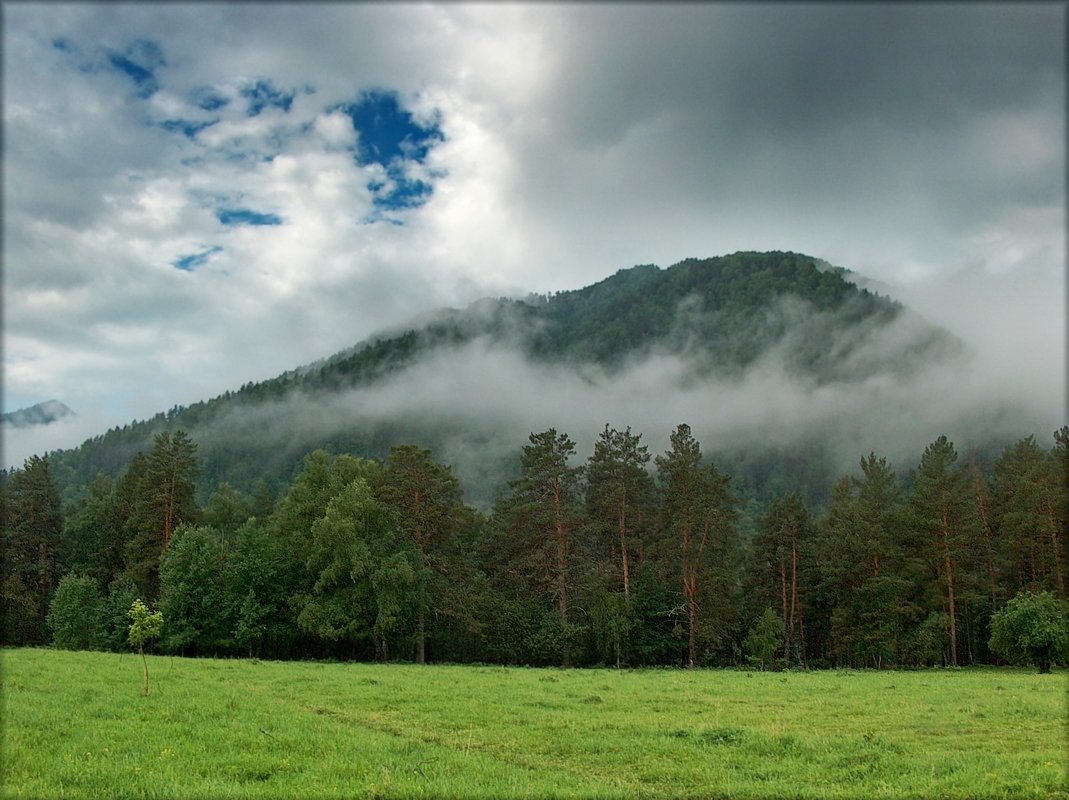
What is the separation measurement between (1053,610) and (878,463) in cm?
2217

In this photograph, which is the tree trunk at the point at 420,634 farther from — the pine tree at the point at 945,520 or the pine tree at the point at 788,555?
the pine tree at the point at 945,520

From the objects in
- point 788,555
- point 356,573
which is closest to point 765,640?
point 788,555

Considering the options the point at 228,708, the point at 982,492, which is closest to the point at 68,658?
the point at 228,708

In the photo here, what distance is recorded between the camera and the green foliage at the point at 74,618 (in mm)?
62156

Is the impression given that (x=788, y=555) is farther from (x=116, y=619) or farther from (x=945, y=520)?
(x=116, y=619)

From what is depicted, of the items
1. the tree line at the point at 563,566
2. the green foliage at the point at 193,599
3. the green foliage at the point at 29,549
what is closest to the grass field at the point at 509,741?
the green foliage at the point at 193,599

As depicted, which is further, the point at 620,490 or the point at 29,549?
the point at 29,549

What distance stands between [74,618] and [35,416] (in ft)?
215

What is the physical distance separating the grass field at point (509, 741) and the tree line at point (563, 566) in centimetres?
2878

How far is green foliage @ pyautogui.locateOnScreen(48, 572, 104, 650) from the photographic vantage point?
6216 centimetres

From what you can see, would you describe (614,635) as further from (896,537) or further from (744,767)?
(744,767)

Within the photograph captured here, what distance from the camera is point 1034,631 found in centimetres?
4794

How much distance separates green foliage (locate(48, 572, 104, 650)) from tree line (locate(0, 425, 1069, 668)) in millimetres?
181

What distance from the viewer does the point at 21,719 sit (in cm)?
1812
